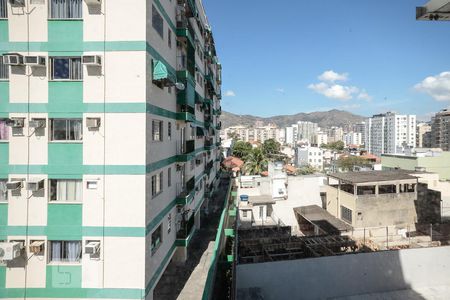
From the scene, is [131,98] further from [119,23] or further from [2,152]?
[2,152]

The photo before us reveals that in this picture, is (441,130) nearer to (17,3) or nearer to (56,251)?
(56,251)

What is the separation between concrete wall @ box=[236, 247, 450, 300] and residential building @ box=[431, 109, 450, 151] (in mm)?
105498

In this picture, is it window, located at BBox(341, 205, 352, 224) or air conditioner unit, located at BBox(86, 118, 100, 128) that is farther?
window, located at BBox(341, 205, 352, 224)

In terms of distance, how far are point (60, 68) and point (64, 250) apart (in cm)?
648

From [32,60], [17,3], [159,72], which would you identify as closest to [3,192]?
[32,60]

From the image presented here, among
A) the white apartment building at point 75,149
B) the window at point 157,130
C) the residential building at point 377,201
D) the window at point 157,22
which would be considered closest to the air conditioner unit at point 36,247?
the white apartment building at point 75,149

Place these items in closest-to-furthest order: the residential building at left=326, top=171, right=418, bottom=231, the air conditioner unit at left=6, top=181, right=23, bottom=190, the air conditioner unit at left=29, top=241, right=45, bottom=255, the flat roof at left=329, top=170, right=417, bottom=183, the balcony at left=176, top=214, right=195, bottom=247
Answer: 1. the air conditioner unit at left=6, top=181, right=23, bottom=190
2. the air conditioner unit at left=29, top=241, right=45, bottom=255
3. the balcony at left=176, top=214, right=195, bottom=247
4. the residential building at left=326, top=171, right=418, bottom=231
5. the flat roof at left=329, top=170, right=417, bottom=183

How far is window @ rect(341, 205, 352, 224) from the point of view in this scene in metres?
27.8

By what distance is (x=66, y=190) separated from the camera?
393 inches

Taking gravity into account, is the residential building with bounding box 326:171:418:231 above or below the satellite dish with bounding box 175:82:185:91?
below

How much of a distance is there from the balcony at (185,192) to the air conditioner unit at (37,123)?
717 centimetres

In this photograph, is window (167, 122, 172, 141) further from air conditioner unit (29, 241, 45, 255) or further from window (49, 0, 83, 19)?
air conditioner unit (29, 241, 45, 255)

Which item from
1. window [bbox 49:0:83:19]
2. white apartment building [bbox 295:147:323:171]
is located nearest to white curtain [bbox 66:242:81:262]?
window [bbox 49:0:83:19]

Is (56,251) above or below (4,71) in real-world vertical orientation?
below
